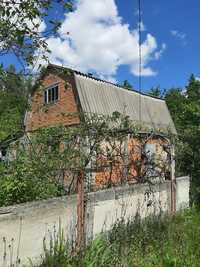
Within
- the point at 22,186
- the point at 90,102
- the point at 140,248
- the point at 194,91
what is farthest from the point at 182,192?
the point at 194,91

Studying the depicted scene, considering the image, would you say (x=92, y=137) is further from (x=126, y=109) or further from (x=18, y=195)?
(x=126, y=109)

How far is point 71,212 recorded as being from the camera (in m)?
5.83

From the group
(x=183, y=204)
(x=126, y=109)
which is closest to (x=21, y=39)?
(x=183, y=204)

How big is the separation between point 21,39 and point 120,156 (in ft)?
18.4

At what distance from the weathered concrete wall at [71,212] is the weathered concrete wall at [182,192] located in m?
0.67

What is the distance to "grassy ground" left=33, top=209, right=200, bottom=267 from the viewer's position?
213 inches

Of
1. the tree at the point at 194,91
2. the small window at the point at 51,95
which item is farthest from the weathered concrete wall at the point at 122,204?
the small window at the point at 51,95

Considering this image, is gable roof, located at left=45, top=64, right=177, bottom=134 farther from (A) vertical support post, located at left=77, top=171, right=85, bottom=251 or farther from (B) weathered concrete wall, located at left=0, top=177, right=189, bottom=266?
(A) vertical support post, located at left=77, top=171, right=85, bottom=251

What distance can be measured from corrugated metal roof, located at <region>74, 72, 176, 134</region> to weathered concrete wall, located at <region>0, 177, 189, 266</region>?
822 cm

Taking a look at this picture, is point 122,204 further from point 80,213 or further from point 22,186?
point 22,186

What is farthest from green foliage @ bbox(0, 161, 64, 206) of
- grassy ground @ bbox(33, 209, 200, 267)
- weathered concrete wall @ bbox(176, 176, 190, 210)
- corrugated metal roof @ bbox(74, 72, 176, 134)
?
corrugated metal roof @ bbox(74, 72, 176, 134)

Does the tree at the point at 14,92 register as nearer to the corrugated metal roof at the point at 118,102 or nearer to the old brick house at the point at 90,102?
the old brick house at the point at 90,102

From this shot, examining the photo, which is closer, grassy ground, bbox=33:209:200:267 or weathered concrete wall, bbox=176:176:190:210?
grassy ground, bbox=33:209:200:267

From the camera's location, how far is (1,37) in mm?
4598
